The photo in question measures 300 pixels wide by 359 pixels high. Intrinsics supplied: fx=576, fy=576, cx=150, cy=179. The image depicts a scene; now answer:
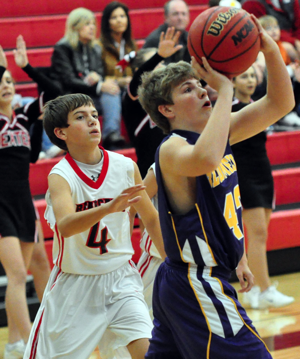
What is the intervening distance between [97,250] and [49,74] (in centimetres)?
375

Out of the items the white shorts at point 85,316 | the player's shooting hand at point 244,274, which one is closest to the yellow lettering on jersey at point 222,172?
the player's shooting hand at point 244,274

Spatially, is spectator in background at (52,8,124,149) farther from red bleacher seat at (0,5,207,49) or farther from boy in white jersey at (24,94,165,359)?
boy in white jersey at (24,94,165,359)

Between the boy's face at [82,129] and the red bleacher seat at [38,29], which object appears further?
the red bleacher seat at [38,29]

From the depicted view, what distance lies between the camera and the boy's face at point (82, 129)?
2832 mm

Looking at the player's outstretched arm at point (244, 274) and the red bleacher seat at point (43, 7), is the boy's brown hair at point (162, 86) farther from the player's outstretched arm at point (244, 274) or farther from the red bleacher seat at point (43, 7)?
the red bleacher seat at point (43, 7)

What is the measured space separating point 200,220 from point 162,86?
58 centimetres

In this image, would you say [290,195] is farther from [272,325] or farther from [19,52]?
[19,52]

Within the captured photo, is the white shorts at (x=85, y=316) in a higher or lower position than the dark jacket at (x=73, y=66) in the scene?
lower

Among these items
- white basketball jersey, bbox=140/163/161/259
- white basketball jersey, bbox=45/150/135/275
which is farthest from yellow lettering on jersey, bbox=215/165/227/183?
white basketball jersey, bbox=140/163/161/259

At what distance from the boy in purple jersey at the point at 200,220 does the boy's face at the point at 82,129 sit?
56 centimetres

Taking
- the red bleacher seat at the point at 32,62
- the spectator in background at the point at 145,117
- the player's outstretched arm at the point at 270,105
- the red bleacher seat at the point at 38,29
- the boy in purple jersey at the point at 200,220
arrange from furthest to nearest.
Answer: the red bleacher seat at the point at 38,29 < the red bleacher seat at the point at 32,62 < the spectator in background at the point at 145,117 < the player's outstretched arm at the point at 270,105 < the boy in purple jersey at the point at 200,220

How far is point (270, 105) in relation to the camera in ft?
7.74

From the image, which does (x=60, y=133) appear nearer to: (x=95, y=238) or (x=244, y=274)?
(x=95, y=238)

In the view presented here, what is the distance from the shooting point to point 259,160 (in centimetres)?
473
